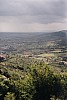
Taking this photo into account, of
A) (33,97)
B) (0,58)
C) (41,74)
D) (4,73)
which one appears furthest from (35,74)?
(0,58)

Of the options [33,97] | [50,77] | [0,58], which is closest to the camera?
[33,97]

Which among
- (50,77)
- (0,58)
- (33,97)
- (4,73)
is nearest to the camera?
(33,97)

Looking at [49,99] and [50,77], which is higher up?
[50,77]

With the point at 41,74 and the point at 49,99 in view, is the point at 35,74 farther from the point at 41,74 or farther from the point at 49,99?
the point at 49,99

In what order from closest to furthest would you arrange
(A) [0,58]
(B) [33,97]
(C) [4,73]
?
1. (B) [33,97]
2. (C) [4,73]
3. (A) [0,58]

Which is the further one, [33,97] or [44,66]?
[44,66]

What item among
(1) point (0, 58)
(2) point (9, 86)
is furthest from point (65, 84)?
(1) point (0, 58)

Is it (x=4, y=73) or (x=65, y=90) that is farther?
(x=4, y=73)

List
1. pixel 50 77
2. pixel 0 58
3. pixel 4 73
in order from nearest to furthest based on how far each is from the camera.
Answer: pixel 50 77 → pixel 4 73 → pixel 0 58

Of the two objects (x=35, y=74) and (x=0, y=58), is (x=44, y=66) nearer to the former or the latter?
(x=35, y=74)
